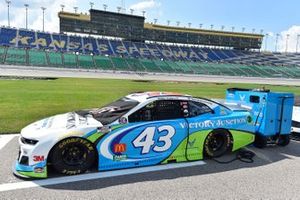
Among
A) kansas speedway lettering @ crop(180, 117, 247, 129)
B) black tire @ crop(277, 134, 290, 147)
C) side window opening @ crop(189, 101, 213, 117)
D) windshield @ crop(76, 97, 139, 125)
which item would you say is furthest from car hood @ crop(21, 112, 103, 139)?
black tire @ crop(277, 134, 290, 147)

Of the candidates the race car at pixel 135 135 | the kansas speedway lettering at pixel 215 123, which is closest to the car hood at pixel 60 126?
the race car at pixel 135 135

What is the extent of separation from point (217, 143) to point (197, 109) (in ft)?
3.05

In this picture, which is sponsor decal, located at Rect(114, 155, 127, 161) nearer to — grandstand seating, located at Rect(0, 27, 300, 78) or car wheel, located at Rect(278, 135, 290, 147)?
car wheel, located at Rect(278, 135, 290, 147)

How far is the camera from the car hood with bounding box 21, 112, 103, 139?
14.4 ft

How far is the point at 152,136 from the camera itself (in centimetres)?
498

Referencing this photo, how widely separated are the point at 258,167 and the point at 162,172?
201 cm

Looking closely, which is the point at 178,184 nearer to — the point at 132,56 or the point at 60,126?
the point at 60,126

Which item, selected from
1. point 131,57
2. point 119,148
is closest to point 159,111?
point 119,148

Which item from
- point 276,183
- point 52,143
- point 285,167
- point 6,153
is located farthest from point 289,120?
point 6,153

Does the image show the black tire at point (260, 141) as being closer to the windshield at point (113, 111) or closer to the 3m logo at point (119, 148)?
the windshield at point (113, 111)

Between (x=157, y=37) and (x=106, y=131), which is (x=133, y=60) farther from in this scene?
(x=106, y=131)

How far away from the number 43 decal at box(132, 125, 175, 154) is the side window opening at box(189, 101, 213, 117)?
652mm

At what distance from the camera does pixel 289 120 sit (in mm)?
6816

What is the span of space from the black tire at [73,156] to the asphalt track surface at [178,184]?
0.18m
